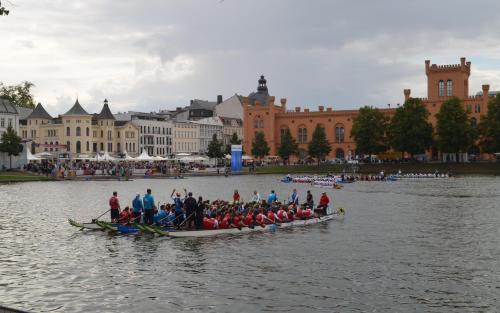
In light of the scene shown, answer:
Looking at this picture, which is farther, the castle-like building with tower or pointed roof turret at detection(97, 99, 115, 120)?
pointed roof turret at detection(97, 99, 115, 120)

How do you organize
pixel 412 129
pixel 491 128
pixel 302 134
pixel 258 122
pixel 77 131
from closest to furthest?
pixel 491 128 < pixel 412 129 < pixel 77 131 < pixel 302 134 < pixel 258 122

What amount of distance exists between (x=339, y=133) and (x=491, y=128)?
4230 centimetres

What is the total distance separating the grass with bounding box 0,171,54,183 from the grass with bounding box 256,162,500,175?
146 ft

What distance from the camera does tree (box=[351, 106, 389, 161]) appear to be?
120562 millimetres

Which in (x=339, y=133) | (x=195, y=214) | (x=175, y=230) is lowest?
(x=175, y=230)

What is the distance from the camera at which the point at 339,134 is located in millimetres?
143375

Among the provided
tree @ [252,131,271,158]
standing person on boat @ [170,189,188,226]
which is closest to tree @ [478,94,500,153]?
tree @ [252,131,271,158]

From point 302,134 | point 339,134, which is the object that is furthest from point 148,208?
point 302,134

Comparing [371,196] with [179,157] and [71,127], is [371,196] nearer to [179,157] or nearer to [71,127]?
[179,157]

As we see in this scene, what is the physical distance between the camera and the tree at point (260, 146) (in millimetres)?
141000

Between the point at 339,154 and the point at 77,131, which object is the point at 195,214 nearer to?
the point at 77,131

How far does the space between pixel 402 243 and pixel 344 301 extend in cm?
1192

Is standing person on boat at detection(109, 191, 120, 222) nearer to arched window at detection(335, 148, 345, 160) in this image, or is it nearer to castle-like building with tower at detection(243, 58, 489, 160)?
castle-like building with tower at detection(243, 58, 489, 160)

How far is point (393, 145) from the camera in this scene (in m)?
118
